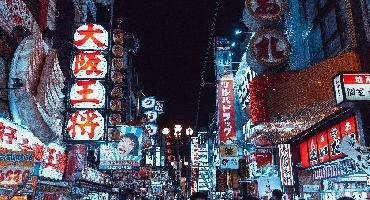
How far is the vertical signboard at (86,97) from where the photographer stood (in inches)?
555

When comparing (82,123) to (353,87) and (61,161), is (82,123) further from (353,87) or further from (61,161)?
(353,87)

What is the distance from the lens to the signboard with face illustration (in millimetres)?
20688

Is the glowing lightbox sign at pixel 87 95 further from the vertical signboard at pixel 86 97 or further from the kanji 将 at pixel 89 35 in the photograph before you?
the kanji 将 at pixel 89 35

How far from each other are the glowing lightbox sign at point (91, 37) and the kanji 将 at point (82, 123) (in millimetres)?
2769

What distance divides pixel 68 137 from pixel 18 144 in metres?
3.37

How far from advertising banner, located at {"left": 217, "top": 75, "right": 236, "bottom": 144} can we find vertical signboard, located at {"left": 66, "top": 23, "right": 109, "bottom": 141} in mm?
10089

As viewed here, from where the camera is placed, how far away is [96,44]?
1496cm

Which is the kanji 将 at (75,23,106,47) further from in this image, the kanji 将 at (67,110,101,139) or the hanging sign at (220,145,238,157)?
the hanging sign at (220,145,238,157)

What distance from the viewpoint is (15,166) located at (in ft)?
23.8

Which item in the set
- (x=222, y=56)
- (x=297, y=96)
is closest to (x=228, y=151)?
(x=222, y=56)

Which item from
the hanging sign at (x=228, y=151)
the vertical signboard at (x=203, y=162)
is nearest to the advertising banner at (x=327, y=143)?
the hanging sign at (x=228, y=151)

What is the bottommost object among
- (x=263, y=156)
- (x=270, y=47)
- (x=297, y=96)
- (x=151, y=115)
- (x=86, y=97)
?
(x=263, y=156)

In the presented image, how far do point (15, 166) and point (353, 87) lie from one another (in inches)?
329

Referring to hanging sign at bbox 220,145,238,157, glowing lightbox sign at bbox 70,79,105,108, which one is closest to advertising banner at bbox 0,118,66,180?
glowing lightbox sign at bbox 70,79,105,108
